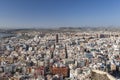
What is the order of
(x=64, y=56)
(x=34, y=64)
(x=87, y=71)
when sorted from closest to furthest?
1. (x=87, y=71)
2. (x=34, y=64)
3. (x=64, y=56)

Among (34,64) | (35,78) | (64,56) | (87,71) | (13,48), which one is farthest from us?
(13,48)

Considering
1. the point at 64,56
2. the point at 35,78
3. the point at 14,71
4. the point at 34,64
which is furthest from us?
the point at 64,56

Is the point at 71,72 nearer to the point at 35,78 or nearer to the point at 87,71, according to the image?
the point at 87,71

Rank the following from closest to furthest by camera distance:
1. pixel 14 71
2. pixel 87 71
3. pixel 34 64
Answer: pixel 87 71, pixel 14 71, pixel 34 64

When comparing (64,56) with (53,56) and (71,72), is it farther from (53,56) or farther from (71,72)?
(71,72)

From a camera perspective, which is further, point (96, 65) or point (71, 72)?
point (96, 65)

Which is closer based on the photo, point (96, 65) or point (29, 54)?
point (96, 65)

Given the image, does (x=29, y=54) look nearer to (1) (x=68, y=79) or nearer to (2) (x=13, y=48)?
(2) (x=13, y=48)

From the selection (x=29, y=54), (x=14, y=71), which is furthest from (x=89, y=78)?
(x=29, y=54)

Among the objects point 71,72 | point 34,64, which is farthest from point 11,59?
point 71,72
